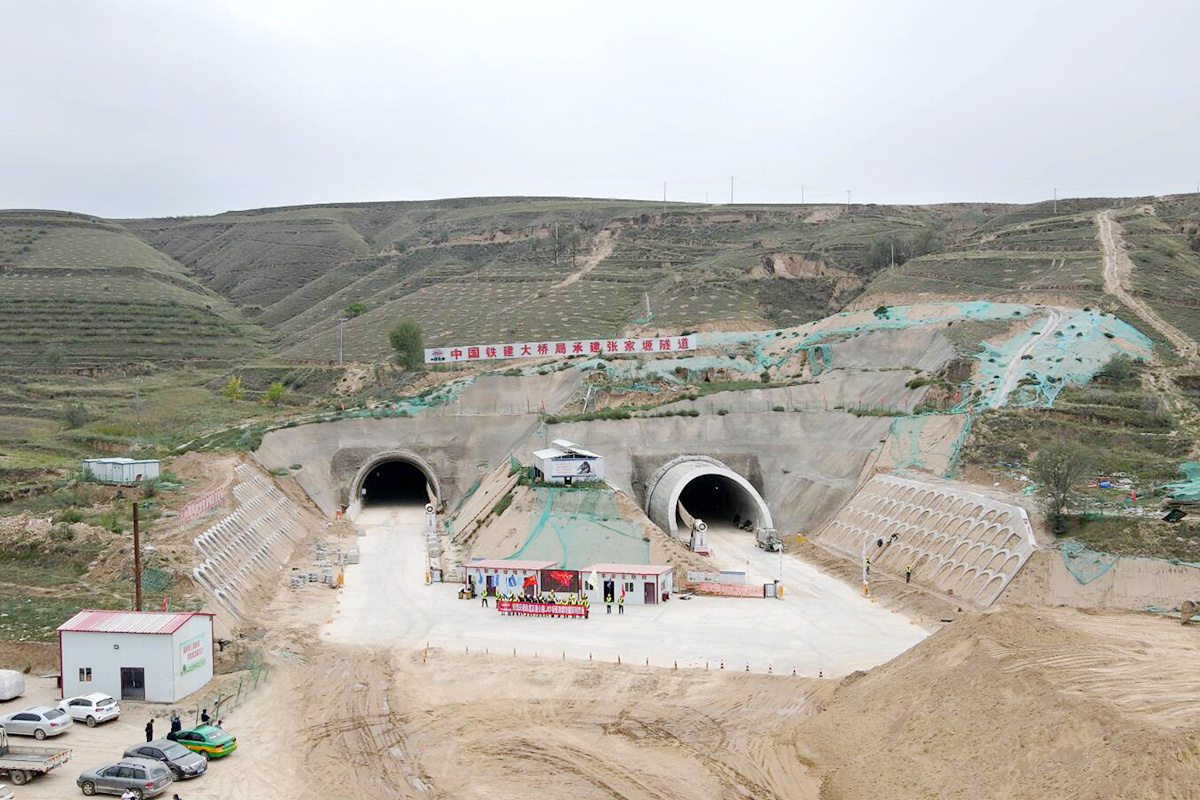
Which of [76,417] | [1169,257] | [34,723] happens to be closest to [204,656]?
[34,723]

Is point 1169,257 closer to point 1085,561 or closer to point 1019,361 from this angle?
point 1019,361

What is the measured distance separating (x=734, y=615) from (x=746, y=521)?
1859 centimetres

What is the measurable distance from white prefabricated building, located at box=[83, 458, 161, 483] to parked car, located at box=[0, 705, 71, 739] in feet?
80.8

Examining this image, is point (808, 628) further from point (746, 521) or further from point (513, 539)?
point (746, 521)

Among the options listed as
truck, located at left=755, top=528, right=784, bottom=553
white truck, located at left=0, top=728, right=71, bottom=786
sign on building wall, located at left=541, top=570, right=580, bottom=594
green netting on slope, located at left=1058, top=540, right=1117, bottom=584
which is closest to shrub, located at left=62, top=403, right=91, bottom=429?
sign on building wall, located at left=541, top=570, right=580, bottom=594

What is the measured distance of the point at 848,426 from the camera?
186ft

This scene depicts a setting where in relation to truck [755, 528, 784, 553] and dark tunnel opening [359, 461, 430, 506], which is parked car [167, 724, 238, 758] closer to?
truck [755, 528, 784, 553]

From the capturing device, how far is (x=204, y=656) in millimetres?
29641

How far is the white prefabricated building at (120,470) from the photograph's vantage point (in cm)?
4853

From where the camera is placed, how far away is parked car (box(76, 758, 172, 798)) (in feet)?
71.0

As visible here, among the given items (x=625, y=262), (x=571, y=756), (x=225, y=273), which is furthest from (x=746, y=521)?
(x=225, y=273)

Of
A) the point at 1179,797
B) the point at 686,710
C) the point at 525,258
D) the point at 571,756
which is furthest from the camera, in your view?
the point at 525,258

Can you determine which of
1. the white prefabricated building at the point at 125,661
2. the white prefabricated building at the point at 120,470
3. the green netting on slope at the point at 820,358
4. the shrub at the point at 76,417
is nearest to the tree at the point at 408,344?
the shrub at the point at 76,417

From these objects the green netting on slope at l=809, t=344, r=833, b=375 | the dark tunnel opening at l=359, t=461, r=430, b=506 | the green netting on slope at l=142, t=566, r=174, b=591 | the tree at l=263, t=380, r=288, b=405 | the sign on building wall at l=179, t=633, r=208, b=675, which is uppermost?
the green netting on slope at l=809, t=344, r=833, b=375
